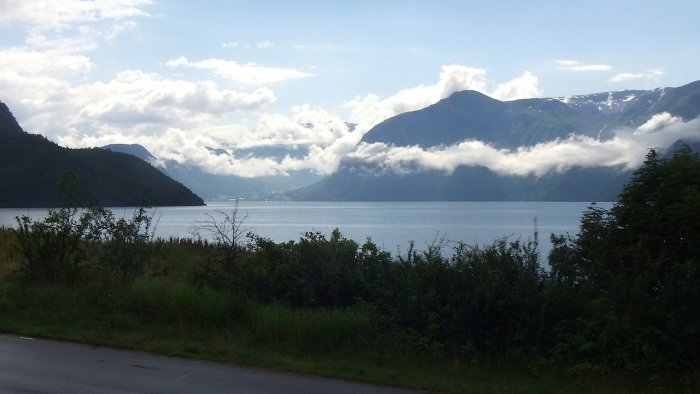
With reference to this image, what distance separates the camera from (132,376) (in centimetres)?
941

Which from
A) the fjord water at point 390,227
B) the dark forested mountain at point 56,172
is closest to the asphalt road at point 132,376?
the fjord water at point 390,227

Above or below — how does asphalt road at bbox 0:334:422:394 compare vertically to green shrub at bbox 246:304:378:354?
below

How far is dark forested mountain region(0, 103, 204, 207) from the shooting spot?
90.5m

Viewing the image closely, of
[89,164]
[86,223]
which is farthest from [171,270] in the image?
[89,164]

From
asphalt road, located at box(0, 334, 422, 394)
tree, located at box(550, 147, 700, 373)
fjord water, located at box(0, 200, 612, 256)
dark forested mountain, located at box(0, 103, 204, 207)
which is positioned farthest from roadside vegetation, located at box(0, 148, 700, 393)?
dark forested mountain, located at box(0, 103, 204, 207)

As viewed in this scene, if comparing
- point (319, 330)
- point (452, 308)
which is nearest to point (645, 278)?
point (452, 308)

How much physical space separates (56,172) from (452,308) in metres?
91.1

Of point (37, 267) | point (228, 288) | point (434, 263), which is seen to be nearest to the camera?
point (434, 263)

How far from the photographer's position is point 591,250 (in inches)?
461

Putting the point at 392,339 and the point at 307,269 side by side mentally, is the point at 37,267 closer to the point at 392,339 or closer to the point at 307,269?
the point at 307,269

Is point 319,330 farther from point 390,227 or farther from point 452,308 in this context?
point 390,227

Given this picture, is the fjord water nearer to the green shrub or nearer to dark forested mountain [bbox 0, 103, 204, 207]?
the green shrub

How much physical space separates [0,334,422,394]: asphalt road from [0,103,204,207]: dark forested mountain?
234 ft

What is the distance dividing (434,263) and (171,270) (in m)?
8.48
